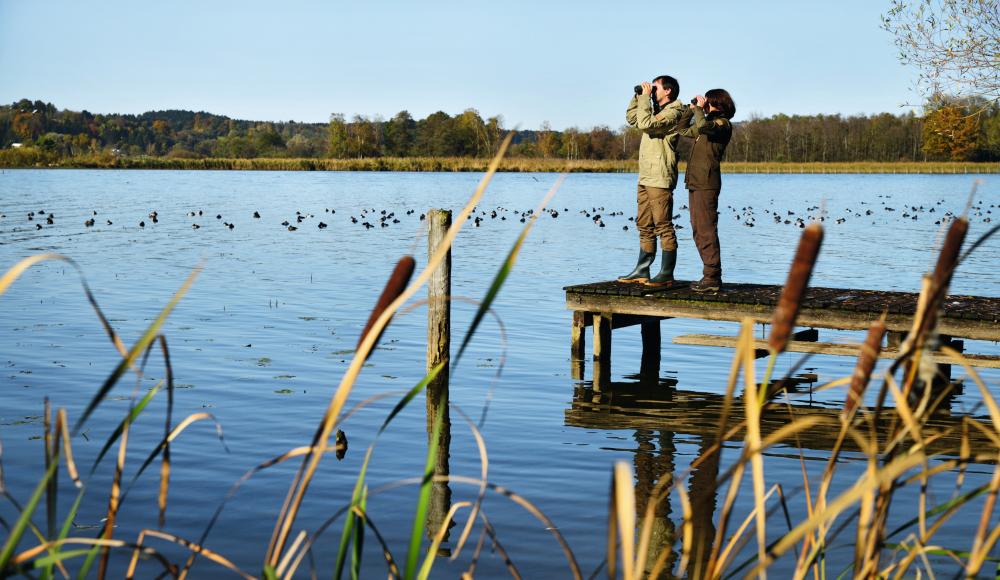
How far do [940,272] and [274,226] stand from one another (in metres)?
35.9

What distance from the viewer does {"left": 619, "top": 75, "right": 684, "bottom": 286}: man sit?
1023 cm

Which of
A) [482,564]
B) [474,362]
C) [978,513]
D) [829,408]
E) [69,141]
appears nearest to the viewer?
[482,564]

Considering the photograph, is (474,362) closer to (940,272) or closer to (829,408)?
(829,408)

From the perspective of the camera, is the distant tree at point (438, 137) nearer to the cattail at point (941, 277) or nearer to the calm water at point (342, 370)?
the calm water at point (342, 370)

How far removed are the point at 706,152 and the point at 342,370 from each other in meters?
4.73

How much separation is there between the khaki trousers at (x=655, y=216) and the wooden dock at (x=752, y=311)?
0.52 meters

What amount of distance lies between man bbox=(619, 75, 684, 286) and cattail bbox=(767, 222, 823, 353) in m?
8.53

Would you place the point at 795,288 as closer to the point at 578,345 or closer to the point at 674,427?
the point at 674,427

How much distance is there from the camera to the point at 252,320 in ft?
53.1

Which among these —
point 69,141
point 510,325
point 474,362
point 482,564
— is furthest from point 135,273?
point 69,141

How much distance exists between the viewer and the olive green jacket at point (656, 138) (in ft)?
33.4

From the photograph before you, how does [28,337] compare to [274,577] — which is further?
[28,337]

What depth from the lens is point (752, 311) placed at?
11.1m

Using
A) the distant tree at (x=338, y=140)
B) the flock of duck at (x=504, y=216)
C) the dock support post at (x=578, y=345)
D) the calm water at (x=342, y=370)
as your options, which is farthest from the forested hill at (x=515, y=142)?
the dock support post at (x=578, y=345)
